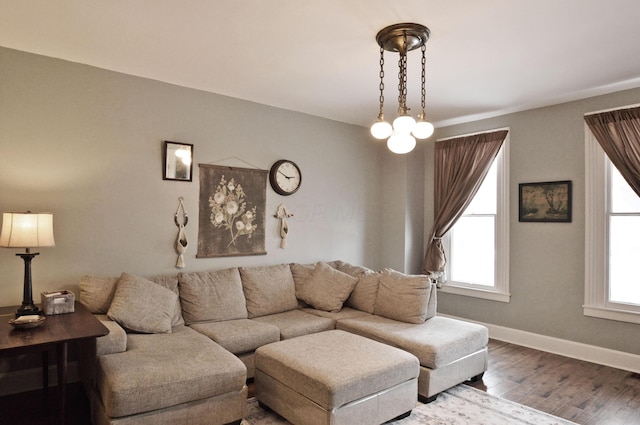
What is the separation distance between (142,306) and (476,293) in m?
3.75

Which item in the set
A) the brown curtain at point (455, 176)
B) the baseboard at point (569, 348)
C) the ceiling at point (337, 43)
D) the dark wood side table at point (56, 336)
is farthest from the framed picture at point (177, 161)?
the baseboard at point (569, 348)

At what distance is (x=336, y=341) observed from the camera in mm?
3037

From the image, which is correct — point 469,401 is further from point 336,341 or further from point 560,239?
point 560,239

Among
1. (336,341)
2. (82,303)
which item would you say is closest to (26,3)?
(82,303)

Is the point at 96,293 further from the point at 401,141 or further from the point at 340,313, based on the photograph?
the point at 401,141

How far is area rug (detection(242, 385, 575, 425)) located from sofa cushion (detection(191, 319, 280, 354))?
416 millimetres

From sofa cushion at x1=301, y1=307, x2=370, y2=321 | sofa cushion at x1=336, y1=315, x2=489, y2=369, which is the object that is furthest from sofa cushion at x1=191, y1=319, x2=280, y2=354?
sofa cushion at x1=336, y1=315, x2=489, y2=369

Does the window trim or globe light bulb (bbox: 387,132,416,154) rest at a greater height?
globe light bulb (bbox: 387,132,416,154)

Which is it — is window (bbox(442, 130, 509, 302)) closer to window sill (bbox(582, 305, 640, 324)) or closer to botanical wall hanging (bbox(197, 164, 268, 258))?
window sill (bbox(582, 305, 640, 324))

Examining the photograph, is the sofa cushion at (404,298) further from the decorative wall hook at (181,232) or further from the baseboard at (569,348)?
the decorative wall hook at (181,232)

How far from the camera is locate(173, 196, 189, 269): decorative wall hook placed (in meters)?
3.77

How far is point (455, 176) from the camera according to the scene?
5.00m

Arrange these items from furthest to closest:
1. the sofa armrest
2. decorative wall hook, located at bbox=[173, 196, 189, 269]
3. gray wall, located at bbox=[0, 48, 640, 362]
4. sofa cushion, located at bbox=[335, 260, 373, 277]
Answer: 1. sofa cushion, located at bbox=[335, 260, 373, 277]
2. decorative wall hook, located at bbox=[173, 196, 189, 269]
3. gray wall, located at bbox=[0, 48, 640, 362]
4. the sofa armrest

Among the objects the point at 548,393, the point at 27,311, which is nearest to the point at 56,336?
the point at 27,311
